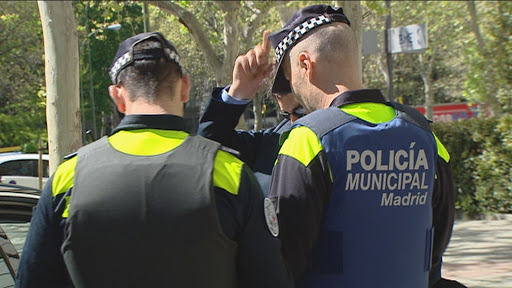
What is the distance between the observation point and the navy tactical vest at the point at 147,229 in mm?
1575

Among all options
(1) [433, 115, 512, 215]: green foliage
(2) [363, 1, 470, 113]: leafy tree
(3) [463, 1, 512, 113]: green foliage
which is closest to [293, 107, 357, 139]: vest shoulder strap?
(1) [433, 115, 512, 215]: green foliage

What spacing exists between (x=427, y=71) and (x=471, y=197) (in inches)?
895

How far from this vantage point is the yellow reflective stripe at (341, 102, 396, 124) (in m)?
2.05

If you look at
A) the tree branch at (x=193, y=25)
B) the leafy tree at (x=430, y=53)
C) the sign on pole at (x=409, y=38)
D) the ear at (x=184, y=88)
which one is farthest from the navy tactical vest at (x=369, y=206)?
the leafy tree at (x=430, y=53)

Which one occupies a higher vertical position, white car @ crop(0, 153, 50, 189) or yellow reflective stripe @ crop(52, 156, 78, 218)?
yellow reflective stripe @ crop(52, 156, 78, 218)

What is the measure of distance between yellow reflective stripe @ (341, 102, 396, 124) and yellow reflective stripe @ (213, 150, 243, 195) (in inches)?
21.6

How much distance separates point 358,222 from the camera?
1.95 m

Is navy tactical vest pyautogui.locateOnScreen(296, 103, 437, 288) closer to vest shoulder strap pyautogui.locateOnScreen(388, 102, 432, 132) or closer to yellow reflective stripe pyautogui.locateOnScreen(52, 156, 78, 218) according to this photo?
vest shoulder strap pyautogui.locateOnScreen(388, 102, 432, 132)

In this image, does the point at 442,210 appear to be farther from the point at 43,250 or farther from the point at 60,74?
the point at 60,74

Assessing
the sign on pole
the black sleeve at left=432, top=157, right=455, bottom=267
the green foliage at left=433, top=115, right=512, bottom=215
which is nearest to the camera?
the black sleeve at left=432, top=157, right=455, bottom=267

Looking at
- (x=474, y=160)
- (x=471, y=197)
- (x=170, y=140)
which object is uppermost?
(x=170, y=140)

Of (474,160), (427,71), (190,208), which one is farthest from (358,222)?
(427,71)

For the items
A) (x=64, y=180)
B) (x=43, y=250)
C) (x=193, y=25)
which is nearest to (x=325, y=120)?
(x=64, y=180)

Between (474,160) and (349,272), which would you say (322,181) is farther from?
(474,160)
